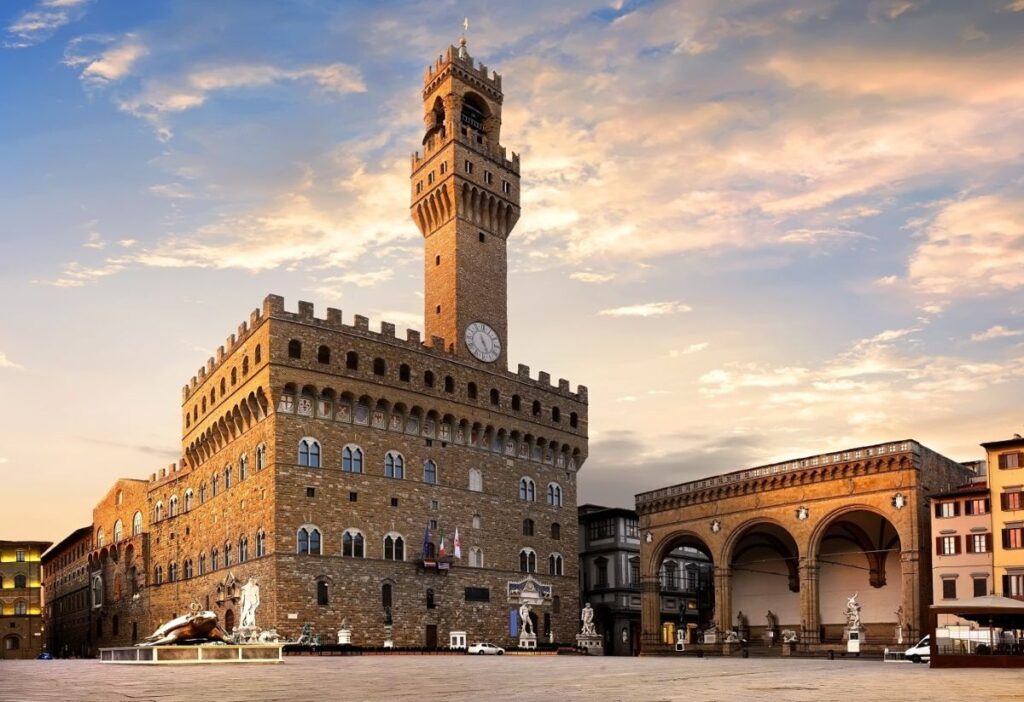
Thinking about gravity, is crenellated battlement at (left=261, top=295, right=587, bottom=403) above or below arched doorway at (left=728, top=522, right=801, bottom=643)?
above

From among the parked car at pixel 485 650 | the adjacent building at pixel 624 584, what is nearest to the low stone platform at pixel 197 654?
the parked car at pixel 485 650

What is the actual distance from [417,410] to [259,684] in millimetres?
38720

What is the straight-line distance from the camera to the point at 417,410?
5662cm

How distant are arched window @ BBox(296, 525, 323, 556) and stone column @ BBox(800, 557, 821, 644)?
2519cm

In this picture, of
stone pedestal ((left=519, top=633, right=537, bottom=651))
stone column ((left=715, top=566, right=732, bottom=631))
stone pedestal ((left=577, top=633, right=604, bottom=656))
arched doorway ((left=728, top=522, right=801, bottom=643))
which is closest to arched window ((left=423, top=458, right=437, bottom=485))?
stone pedestal ((left=519, top=633, right=537, bottom=651))

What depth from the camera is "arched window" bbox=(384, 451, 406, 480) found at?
180ft

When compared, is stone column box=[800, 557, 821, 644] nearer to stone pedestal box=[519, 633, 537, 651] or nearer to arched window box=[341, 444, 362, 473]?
stone pedestal box=[519, 633, 537, 651]

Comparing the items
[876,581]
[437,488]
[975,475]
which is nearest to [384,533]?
[437,488]

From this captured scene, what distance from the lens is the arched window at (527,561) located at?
61031 millimetres

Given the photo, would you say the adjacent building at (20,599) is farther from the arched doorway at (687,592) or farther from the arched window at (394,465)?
the arched doorway at (687,592)

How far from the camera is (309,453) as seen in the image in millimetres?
51594

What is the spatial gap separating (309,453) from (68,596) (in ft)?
200

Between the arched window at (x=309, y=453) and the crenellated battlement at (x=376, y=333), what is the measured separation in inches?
238

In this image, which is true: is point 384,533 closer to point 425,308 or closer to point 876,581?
point 425,308
